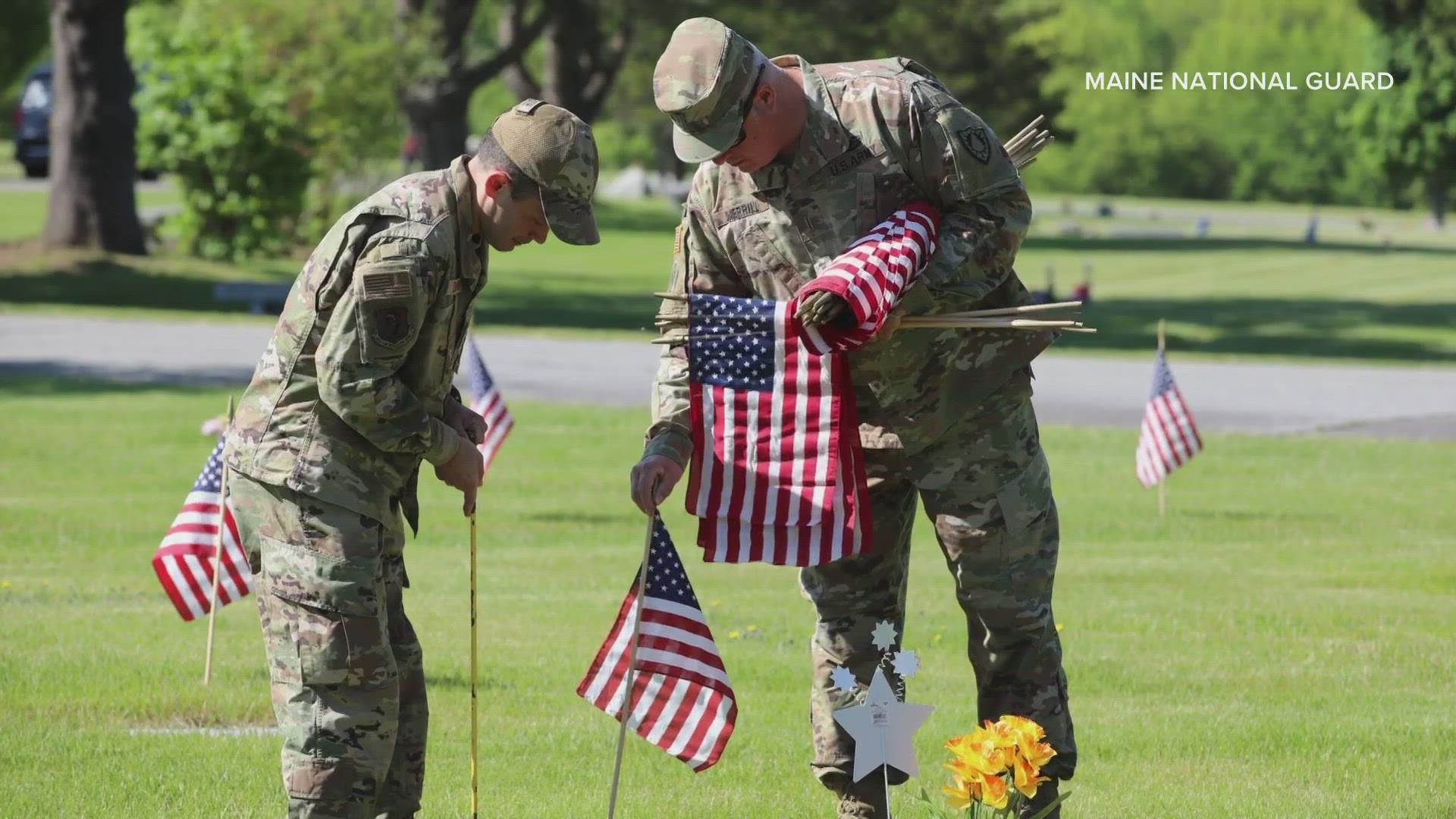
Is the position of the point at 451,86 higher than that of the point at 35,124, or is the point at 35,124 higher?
the point at 451,86

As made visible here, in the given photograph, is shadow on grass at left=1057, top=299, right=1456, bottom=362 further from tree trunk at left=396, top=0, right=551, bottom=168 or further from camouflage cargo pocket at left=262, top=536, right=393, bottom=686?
camouflage cargo pocket at left=262, top=536, right=393, bottom=686

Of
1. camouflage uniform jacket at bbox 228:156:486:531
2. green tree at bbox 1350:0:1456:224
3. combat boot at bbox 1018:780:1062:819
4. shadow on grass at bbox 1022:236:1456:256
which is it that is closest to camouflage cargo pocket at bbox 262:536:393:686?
camouflage uniform jacket at bbox 228:156:486:531

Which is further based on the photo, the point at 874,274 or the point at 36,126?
the point at 36,126

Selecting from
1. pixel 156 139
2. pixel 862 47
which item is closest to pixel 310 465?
pixel 156 139

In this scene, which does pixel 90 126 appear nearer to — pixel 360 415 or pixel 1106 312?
pixel 1106 312

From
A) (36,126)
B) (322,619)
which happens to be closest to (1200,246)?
(36,126)

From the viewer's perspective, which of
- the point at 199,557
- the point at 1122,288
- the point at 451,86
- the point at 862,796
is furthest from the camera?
the point at 451,86

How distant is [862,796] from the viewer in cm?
581

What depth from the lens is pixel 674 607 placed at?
18.1 ft

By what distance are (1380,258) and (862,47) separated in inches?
559

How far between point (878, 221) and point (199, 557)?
3744mm

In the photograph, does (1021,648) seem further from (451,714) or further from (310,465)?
(451,714)

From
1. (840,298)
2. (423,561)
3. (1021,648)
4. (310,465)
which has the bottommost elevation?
(423,561)

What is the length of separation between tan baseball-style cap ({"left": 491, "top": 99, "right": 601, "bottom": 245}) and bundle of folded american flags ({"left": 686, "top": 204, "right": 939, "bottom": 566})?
26.2 inches
